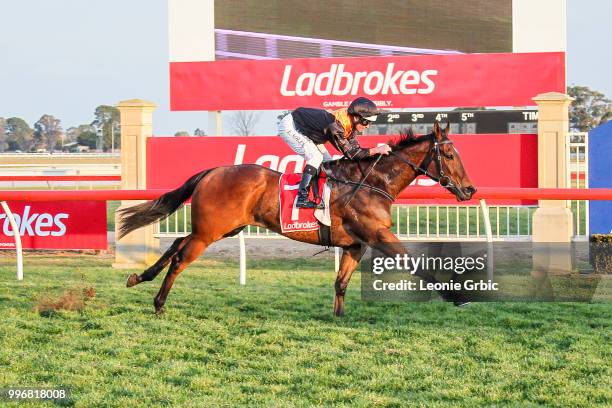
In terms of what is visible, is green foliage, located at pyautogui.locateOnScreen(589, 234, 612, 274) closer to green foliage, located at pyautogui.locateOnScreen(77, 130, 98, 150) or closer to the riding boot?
the riding boot

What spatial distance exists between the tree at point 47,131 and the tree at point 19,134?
0.92m

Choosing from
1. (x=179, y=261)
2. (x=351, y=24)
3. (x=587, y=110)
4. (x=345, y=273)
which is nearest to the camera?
(x=345, y=273)

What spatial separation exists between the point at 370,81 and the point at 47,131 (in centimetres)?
7977

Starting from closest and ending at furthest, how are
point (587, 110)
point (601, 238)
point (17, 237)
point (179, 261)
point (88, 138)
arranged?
point (179, 261) → point (17, 237) → point (601, 238) → point (587, 110) → point (88, 138)

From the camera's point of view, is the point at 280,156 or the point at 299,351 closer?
the point at 299,351

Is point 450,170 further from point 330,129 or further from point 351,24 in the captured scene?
point 351,24

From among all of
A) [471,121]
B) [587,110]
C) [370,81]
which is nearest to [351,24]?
[370,81]

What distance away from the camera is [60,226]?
35.8 feet

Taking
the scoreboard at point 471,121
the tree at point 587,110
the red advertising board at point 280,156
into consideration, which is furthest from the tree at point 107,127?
the red advertising board at point 280,156

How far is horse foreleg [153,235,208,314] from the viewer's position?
7.55 m

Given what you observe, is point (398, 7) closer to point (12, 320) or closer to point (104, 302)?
point (104, 302)

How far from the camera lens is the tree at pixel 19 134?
291 feet

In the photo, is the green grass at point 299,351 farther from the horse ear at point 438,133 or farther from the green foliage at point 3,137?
the green foliage at point 3,137

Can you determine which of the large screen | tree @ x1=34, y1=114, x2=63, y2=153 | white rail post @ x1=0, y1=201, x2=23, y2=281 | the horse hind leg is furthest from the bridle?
tree @ x1=34, y1=114, x2=63, y2=153
